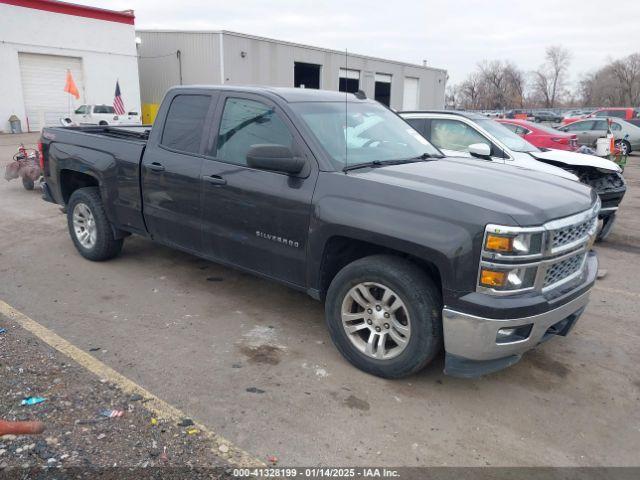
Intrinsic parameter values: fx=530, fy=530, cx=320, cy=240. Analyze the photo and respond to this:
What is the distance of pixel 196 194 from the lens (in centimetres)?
452

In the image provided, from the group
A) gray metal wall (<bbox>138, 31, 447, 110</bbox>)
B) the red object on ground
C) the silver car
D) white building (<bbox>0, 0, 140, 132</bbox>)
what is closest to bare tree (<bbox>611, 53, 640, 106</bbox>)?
gray metal wall (<bbox>138, 31, 447, 110</bbox>)

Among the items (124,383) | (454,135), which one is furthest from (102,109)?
(124,383)

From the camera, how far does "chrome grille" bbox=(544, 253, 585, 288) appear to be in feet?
10.7

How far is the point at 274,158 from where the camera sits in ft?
12.2

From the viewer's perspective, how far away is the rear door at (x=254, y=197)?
388 cm

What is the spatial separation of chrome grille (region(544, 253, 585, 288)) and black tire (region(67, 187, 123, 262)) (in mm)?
4379

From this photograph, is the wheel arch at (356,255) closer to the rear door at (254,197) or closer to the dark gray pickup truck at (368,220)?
the dark gray pickup truck at (368,220)

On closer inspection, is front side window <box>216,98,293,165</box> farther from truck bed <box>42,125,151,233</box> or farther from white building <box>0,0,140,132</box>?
white building <box>0,0,140,132</box>

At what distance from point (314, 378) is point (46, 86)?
30.5 meters

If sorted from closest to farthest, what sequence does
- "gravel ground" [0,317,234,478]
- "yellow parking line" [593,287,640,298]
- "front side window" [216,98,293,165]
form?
1. "gravel ground" [0,317,234,478]
2. "front side window" [216,98,293,165]
3. "yellow parking line" [593,287,640,298]

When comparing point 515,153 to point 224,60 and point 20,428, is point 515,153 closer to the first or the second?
point 20,428

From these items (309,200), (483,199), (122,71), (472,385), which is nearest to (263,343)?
(309,200)

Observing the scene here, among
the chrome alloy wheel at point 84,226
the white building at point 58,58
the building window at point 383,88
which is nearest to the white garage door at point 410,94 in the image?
the building window at point 383,88

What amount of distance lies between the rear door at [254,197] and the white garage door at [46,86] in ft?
91.3
